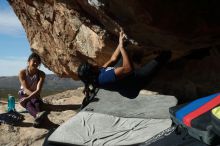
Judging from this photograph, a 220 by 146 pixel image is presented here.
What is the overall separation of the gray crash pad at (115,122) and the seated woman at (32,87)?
194 centimetres

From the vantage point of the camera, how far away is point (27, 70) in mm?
9406

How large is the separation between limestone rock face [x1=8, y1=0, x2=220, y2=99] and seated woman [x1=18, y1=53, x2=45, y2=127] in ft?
3.51

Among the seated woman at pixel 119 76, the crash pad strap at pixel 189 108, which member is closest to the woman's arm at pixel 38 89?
the seated woman at pixel 119 76

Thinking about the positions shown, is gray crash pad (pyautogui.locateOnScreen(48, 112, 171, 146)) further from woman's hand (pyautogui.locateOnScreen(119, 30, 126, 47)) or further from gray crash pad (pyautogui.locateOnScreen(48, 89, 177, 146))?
woman's hand (pyautogui.locateOnScreen(119, 30, 126, 47))

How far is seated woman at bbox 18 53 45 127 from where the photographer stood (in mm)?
9047

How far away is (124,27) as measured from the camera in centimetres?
756

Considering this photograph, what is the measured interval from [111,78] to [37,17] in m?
5.13

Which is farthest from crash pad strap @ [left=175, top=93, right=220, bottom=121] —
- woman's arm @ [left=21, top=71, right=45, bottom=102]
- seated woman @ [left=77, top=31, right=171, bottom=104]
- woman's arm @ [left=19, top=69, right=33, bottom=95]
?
woman's arm @ [left=19, top=69, right=33, bottom=95]

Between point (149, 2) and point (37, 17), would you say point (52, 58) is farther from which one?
point (149, 2)

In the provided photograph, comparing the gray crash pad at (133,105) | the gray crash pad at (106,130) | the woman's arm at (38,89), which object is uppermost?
the woman's arm at (38,89)

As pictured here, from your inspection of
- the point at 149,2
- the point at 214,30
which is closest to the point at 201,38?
the point at 214,30

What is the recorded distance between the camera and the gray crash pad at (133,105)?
6.77 meters

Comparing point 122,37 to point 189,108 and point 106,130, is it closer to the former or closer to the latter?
point 106,130

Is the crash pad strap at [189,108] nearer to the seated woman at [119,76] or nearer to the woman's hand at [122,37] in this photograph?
the seated woman at [119,76]
